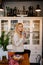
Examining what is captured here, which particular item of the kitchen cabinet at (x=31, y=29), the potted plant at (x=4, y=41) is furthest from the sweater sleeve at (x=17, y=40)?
the kitchen cabinet at (x=31, y=29)

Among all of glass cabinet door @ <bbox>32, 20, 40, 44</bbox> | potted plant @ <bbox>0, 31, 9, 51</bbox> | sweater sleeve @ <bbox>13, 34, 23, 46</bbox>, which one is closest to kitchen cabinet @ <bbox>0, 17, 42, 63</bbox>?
glass cabinet door @ <bbox>32, 20, 40, 44</bbox>

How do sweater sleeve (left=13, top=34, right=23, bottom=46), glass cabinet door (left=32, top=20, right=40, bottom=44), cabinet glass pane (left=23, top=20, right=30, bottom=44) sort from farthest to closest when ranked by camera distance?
1. glass cabinet door (left=32, top=20, right=40, bottom=44)
2. cabinet glass pane (left=23, top=20, right=30, bottom=44)
3. sweater sleeve (left=13, top=34, right=23, bottom=46)

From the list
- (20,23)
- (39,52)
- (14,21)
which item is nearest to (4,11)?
(14,21)

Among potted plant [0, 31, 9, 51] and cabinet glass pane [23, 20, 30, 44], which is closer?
potted plant [0, 31, 9, 51]

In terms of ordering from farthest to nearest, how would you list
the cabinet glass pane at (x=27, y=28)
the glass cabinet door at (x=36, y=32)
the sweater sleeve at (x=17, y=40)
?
the glass cabinet door at (x=36, y=32)
the cabinet glass pane at (x=27, y=28)
the sweater sleeve at (x=17, y=40)

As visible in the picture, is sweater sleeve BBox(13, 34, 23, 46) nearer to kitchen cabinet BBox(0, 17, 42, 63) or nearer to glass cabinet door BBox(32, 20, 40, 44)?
kitchen cabinet BBox(0, 17, 42, 63)

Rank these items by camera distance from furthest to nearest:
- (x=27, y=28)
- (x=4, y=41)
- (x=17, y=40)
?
(x=27, y=28) < (x=4, y=41) < (x=17, y=40)

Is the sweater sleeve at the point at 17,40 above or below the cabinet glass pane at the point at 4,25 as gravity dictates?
below

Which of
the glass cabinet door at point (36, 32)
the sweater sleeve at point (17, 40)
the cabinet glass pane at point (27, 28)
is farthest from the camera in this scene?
the glass cabinet door at point (36, 32)

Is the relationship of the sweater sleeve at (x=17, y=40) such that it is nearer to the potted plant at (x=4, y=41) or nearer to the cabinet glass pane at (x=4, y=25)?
the potted plant at (x=4, y=41)

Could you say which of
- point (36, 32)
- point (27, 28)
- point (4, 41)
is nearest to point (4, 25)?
point (4, 41)

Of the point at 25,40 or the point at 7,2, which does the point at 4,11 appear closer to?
the point at 7,2

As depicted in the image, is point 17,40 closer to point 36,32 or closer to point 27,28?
point 27,28

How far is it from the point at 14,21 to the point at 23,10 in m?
0.60
